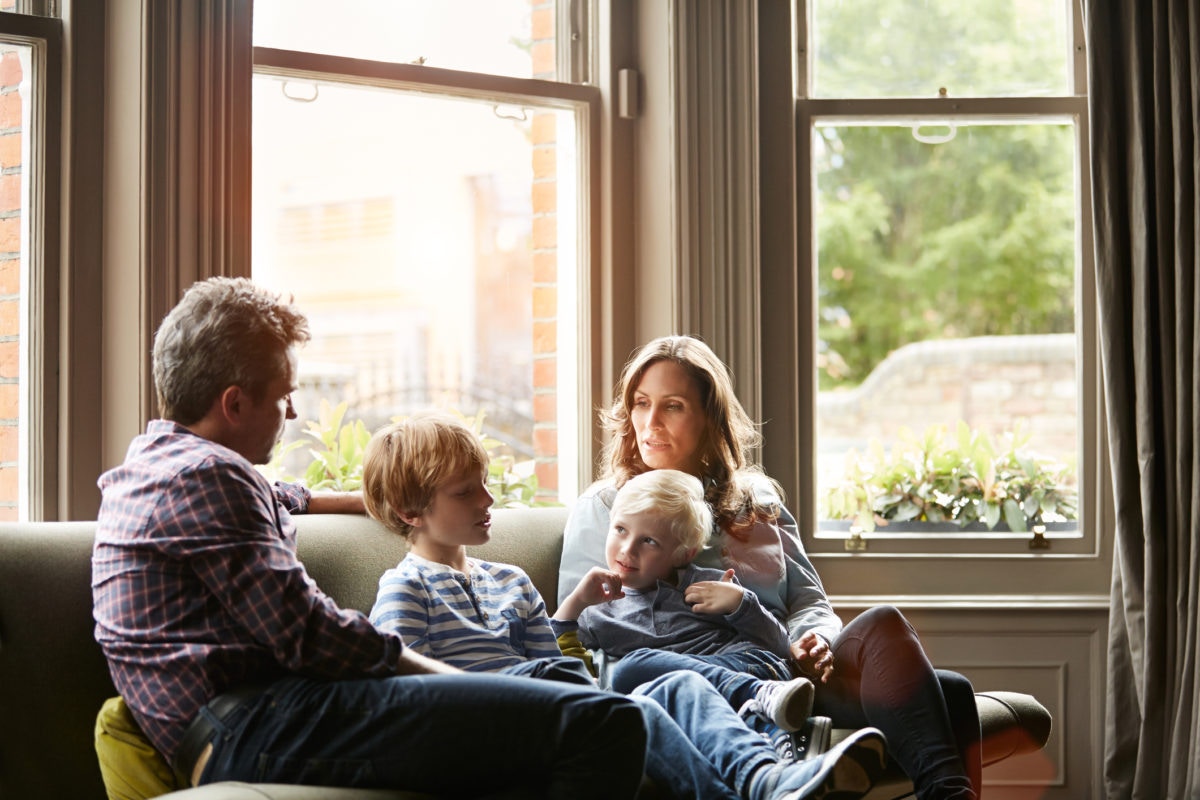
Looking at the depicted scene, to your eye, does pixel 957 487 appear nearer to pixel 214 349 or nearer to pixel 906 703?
pixel 906 703

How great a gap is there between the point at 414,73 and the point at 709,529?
145cm

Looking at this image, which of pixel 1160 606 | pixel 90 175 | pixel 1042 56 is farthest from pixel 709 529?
pixel 1042 56

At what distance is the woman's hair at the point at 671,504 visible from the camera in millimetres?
2326

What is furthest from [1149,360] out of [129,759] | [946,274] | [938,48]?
[129,759]

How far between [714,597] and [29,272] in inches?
67.5

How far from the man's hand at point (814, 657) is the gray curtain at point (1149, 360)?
1199 millimetres

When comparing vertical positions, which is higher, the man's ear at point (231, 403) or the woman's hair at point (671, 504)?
the man's ear at point (231, 403)

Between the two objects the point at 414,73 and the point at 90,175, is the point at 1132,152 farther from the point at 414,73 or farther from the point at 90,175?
the point at 90,175

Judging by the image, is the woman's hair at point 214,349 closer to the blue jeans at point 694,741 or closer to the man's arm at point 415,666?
the man's arm at point 415,666

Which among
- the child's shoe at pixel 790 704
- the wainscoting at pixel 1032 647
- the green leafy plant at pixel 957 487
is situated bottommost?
the wainscoting at pixel 1032 647

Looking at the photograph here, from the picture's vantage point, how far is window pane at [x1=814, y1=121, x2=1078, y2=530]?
329 centimetres

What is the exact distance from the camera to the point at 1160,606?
9.81 feet

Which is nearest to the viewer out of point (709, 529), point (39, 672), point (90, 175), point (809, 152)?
point (39, 672)

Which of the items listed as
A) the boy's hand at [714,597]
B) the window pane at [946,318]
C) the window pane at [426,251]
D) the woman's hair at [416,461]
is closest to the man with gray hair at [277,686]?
the woman's hair at [416,461]
